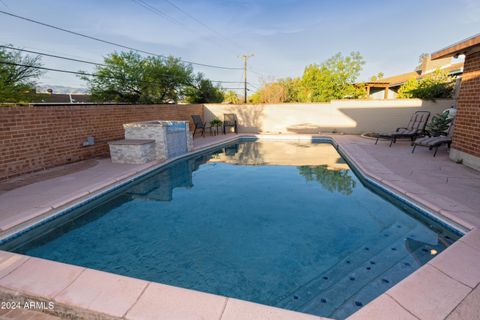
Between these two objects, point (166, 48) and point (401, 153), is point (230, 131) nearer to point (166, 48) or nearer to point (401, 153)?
point (166, 48)

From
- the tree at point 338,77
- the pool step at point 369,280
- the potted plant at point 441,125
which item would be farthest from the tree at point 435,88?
the pool step at point 369,280

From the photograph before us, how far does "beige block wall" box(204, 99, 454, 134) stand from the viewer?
1159 centimetres

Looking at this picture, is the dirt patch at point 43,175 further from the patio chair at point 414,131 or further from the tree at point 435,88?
the tree at point 435,88

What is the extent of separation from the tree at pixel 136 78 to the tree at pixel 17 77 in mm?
2693

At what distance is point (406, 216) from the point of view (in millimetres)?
3809

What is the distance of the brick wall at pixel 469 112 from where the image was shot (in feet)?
17.8

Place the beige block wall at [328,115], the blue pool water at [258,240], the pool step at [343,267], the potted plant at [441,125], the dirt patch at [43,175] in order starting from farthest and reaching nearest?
the beige block wall at [328,115] < the potted plant at [441,125] < the dirt patch at [43,175] < the blue pool water at [258,240] < the pool step at [343,267]

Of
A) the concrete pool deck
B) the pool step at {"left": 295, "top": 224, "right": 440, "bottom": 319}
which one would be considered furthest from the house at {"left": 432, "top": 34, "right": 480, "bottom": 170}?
the pool step at {"left": 295, "top": 224, "right": 440, "bottom": 319}

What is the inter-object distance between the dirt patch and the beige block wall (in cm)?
903

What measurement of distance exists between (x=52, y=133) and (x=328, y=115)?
1200 centimetres

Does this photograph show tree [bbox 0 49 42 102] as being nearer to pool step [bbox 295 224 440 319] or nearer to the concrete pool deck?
the concrete pool deck

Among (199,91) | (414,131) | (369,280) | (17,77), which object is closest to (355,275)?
(369,280)

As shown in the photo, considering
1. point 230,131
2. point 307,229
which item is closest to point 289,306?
point 307,229

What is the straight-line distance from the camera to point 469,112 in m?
5.66
